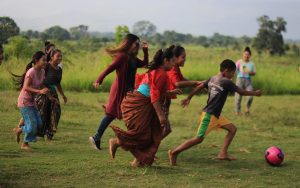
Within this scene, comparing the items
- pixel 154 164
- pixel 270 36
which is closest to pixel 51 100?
pixel 154 164

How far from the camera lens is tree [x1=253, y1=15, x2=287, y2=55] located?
44.5 metres

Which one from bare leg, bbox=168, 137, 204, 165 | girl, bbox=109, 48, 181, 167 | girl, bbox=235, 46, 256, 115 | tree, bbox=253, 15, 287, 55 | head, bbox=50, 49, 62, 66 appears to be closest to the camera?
girl, bbox=109, 48, 181, 167

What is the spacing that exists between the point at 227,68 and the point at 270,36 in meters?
38.8

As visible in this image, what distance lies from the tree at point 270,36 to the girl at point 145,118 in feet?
128

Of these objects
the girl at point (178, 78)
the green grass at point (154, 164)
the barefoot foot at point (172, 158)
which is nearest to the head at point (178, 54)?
the girl at point (178, 78)

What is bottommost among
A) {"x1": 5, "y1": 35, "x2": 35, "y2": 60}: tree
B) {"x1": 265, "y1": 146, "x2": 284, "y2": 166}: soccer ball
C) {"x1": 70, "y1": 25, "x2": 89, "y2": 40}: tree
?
{"x1": 70, "y1": 25, "x2": 89, "y2": 40}: tree

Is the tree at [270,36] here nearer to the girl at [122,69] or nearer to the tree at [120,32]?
the tree at [120,32]

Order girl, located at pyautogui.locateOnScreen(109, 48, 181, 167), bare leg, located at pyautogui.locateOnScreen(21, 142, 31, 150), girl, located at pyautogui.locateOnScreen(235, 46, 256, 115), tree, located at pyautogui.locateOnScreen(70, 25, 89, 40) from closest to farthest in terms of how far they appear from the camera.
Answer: girl, located at pyautogui.locateOnScreen(109, 48, 181, 167) → bare leg, located at pyautogui.locateOnScreen(21, 142, 31, 150) → girl, located at pyautogui.locateOnScreen(235, 46, 256, 115) → tree, located at pyautogui.locateOnScreen(70, 25, 89, 40)

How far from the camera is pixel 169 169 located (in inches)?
274

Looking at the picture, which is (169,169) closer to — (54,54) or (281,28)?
(54,54)

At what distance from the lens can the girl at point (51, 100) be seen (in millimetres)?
8766

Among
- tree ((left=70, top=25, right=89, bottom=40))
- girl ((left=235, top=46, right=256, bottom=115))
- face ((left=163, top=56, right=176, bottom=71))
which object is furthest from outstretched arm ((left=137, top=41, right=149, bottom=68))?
tree ((left=70, top=25, right=89, bottom=40))

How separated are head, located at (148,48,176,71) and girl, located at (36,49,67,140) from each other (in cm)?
243

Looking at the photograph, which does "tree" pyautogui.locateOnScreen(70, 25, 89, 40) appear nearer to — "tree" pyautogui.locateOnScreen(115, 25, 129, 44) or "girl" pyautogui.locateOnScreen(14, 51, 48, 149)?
"tree" pyautogui.locateOnScreen(115, 25, 129, 44)
